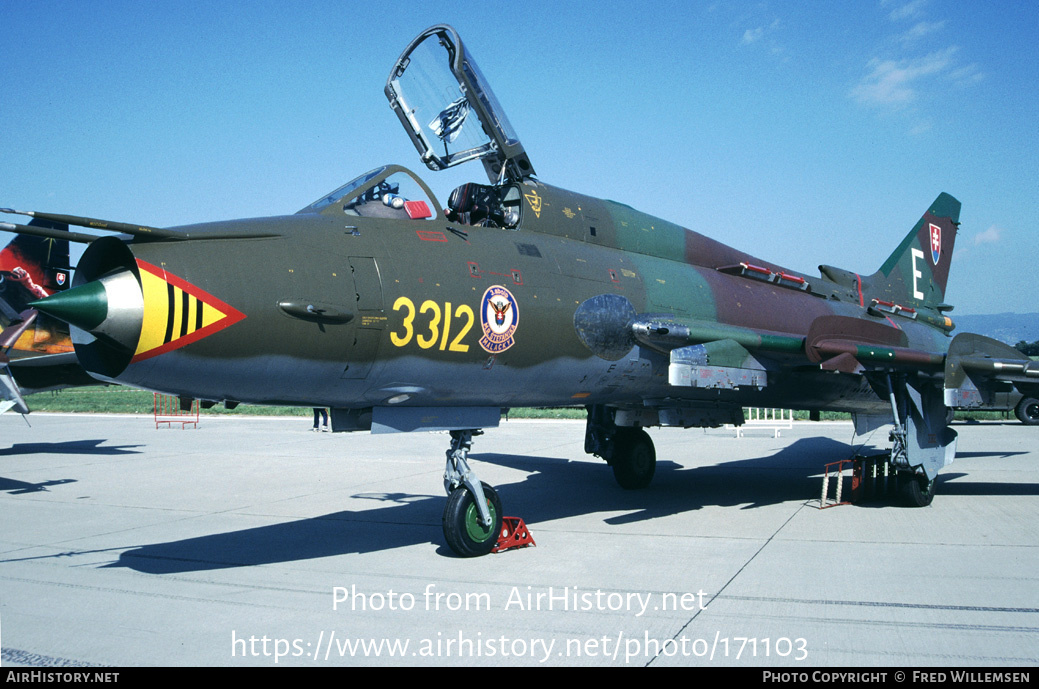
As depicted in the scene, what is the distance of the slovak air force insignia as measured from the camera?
14961 mm

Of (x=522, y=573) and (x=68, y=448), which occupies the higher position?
(x=522, y=573)

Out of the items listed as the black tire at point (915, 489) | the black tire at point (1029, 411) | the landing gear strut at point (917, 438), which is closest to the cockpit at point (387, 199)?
the landing gear strut at point (917, 438)

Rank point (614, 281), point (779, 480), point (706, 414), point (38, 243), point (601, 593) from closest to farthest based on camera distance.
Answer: point (601, 593) < point (614, 281) < point (706, 414) < point (779, 480) < point (38, 243)

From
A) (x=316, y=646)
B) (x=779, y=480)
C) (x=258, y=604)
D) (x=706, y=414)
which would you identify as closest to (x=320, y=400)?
(x=258, y=604)

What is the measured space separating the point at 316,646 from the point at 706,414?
687 cm

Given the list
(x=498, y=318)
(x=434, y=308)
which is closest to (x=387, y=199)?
(x=434, y=308)

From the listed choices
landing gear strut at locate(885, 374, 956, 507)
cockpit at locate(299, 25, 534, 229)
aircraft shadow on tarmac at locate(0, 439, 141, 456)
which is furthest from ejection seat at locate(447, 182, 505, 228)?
aircraft shadow on tarmac at locate(0, 439, 141, 456)

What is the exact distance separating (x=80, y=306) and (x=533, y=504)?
6.94m

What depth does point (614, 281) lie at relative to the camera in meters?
8.16

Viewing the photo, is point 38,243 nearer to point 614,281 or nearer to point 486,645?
point 614,281

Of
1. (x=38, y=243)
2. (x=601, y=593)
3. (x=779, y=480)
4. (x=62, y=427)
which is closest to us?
(x=601, y=593)

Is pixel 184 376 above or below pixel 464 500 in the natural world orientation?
above

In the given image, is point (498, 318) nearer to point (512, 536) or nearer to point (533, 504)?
point (512, 536)

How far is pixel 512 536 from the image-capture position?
768 centimetres
